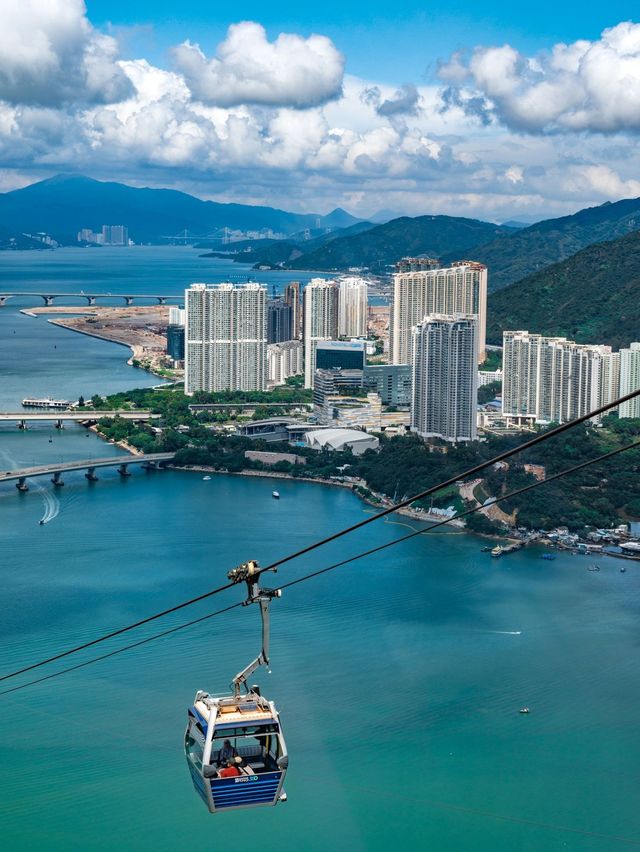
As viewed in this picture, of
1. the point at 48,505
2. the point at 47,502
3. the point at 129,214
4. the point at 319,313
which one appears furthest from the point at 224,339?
the point at 129,214

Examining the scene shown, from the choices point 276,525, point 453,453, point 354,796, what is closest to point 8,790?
point 354,796

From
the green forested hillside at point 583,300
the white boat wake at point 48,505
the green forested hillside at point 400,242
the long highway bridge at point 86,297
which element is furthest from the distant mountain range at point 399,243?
the white boat wake at point 48,505

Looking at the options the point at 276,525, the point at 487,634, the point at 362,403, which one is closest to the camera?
the point at 487,634

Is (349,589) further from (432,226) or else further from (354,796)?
(432,226)

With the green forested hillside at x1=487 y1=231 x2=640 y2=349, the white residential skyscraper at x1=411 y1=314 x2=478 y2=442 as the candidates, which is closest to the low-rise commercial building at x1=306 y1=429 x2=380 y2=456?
the white residential skyscraper at x1=411 y1=314 x2=478 y2=442

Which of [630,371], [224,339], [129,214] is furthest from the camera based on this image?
[129,214]

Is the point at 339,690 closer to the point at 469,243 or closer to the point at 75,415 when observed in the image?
the point at 75,415
